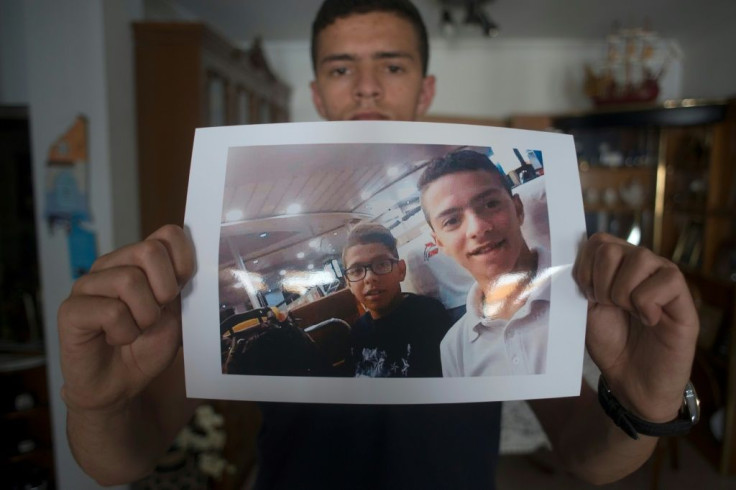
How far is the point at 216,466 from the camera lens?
4.70ft

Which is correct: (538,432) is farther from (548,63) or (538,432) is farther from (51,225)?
(548,63)

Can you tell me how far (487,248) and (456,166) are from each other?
0.31 ft

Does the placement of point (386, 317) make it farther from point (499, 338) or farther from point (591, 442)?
point (591, 442)

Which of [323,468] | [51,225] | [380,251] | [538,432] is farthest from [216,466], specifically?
[380,251]

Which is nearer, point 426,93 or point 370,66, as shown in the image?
point 370,66

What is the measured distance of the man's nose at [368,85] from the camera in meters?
0.60

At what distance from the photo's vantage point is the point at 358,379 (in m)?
0.42

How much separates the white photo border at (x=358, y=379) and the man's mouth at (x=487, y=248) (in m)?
0.06

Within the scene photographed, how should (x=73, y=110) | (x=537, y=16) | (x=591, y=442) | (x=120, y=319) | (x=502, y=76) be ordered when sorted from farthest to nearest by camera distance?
(x=502, y=76) → (x=537, y=16) → (x=73, y=110) → (x=591, y=442) → (x=120, y=319)

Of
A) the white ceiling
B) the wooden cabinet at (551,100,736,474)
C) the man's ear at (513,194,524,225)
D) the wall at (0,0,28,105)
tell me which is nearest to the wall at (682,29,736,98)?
the white ceiling

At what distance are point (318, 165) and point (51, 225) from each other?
4.01 ft

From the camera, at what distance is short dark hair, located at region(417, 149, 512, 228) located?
1.37 ft

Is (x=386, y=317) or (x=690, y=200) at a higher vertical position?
(x=690, y=200)

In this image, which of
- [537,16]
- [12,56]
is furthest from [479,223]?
[537,16]
